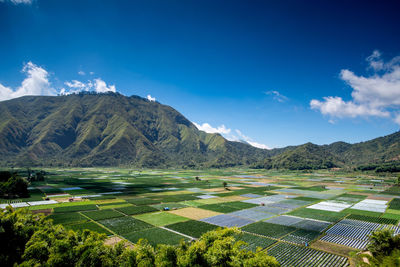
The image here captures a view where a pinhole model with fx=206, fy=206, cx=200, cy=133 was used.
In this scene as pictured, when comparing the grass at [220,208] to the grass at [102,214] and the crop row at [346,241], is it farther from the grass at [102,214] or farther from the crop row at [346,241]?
the crop row at [346,241]

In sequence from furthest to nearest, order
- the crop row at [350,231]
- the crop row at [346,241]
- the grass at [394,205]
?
the grass at [394,205]
the crop row at [350,231]
the crop row at [346,241]

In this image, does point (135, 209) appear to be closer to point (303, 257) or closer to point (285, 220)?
point (285, 220)

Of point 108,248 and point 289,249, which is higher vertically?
point 108,248

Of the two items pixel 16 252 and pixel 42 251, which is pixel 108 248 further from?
pixel 16 252

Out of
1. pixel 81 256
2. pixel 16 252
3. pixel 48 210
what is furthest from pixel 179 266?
pixel 48 210

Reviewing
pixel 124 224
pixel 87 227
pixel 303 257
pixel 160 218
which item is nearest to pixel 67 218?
pixel 87 227

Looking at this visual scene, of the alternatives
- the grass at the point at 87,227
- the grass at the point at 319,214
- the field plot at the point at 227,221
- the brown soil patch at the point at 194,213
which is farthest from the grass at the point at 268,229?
the grass at the point at 87,227
